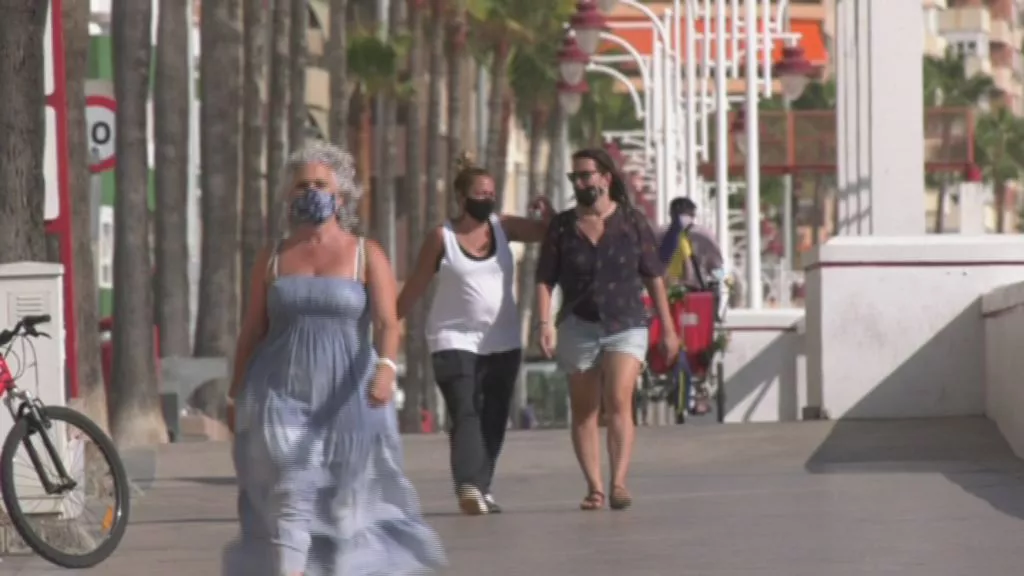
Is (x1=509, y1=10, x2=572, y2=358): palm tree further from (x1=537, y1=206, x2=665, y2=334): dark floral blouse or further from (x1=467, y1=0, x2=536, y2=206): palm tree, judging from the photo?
(x1=537, y1=206, x2=665, y2=334): dark floral blouse

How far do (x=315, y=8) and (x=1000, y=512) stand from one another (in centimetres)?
6919

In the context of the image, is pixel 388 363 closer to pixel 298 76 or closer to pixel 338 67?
pixel 298 76

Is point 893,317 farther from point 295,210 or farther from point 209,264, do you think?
point 209,264

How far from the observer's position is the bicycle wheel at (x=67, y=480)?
1417cm

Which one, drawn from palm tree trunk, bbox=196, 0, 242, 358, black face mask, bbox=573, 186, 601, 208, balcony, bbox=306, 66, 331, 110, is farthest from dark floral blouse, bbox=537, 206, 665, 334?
balcony, bbox=306, 66, 331, 110

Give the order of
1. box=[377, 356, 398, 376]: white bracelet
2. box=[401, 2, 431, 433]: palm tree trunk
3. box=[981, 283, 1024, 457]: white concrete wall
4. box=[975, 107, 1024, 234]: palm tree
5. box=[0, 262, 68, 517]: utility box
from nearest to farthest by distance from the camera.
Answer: box=[377, 356, 398, 376]: white bracelet < box=[0, 262, 68, 517]: utility box < box=[981, 283, 1024, 457]: white concrete wall < box=[401, 2, 431, 433]: palm tree trunk < box=[975, 107, 1024, 234]: palm tree

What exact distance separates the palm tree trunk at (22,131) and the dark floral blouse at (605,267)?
2403mm

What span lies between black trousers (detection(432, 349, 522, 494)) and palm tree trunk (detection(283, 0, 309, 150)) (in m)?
32.3

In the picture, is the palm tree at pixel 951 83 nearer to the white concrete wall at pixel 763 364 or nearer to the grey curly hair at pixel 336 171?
the white concrete wall at pixel 763 364

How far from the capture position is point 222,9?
1532 inches

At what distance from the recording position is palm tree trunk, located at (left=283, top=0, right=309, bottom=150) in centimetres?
4971

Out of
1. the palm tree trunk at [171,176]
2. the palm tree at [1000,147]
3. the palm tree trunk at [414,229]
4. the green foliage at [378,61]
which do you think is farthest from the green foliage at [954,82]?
the palm tree trunk at [171,176]

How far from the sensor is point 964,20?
170 m

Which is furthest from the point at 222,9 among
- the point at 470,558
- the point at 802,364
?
the point at 470,558
